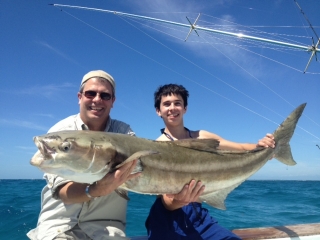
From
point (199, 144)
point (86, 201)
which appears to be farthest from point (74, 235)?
point (199, 144)

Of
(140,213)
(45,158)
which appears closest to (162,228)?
(45,158)

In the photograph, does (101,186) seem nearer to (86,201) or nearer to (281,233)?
(86,201)

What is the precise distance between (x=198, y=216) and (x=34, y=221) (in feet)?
34.2

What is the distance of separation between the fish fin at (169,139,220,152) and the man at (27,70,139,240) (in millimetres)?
926

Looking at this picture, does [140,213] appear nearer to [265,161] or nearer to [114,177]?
[265,161]

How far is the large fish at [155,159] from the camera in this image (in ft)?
7.54

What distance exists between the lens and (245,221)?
1213 centimetres

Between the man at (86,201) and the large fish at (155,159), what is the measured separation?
1.63 ft

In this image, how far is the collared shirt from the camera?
3.29m

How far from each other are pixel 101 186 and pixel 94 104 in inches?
52.0

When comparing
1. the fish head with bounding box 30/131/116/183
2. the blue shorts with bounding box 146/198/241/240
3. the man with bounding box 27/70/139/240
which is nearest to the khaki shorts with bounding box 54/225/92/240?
the man with bounding box 27/70/139/240

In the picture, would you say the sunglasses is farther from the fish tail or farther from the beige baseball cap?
the fish tail

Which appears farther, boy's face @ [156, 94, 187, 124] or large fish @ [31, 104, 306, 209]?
boy's face @ [156, 94, 187, 124]

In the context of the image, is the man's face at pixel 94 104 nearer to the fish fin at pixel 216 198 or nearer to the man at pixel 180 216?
the man at pixel 180 216
